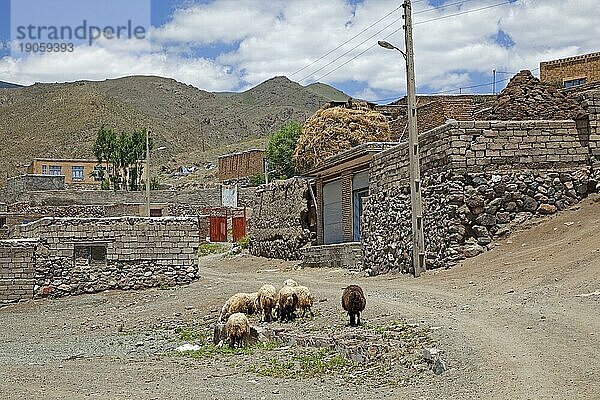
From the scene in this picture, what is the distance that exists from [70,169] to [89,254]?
5643cm

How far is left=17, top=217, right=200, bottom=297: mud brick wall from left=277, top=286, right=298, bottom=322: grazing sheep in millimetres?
8862

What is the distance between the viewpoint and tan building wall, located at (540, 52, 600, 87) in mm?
33312

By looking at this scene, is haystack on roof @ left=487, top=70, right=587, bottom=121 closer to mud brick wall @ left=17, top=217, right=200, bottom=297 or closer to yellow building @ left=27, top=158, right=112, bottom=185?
mud brick wall @ left=17, top=217, right=200, bottom=297

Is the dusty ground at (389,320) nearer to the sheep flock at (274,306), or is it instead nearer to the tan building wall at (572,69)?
the sheep flock at (274,306)

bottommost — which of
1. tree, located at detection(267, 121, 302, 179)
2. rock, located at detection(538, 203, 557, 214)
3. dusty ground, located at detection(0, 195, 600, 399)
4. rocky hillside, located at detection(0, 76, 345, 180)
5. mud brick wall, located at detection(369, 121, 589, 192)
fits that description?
dusty ground, located at detection(0, 195, 600, 399)

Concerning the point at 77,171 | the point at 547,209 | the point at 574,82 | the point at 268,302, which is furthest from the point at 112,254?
the point at 77,171

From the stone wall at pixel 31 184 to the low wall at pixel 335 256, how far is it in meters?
34.5

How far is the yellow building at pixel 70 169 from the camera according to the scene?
247 feet

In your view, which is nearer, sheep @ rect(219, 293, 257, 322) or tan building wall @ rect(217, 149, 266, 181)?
sheep @ rect(219, 293, 257, 322)

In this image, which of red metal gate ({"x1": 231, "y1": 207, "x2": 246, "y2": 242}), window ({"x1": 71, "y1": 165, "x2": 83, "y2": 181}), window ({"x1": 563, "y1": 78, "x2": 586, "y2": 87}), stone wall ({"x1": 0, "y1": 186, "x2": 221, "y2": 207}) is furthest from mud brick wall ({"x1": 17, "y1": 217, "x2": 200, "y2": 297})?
window ({"x1": 71, "y1": 165, "x2": 83, "y2": 181})

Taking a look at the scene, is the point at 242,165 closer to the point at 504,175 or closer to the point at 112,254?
the point at 112,254

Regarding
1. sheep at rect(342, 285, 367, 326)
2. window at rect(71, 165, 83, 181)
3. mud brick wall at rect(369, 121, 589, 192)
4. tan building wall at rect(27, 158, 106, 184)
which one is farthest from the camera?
window at rect(71, 165, 83, 181)

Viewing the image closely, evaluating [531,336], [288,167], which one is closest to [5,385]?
[531,336]

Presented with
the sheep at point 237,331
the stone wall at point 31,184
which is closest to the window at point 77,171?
the stone wall at point 31,184
